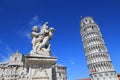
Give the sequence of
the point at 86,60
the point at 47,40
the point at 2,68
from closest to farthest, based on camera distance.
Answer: the point at 47,40, the point at 2,68, the point at 86,60

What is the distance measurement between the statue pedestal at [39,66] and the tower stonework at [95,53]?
5405 centimetres

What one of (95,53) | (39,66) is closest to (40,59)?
(39,66)

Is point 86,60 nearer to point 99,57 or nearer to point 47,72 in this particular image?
point 99,57

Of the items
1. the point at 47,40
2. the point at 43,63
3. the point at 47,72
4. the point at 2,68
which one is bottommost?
the point at 47,72

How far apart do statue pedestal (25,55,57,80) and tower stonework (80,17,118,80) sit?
5405 cm

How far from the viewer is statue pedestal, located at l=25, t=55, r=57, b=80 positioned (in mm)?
4021

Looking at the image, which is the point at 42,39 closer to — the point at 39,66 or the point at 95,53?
the point at 39,66

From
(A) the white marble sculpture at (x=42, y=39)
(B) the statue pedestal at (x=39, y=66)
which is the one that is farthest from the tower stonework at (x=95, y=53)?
(B) the statue pedestal at (x=39, y=66)

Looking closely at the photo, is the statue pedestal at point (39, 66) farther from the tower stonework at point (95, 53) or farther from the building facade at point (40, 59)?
the tower stonework at point (95, 53)

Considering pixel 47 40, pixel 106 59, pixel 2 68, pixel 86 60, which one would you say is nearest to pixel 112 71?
pixel 106 59

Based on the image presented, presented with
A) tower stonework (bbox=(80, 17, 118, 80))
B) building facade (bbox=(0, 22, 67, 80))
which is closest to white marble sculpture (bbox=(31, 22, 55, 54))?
building facade (bbox=(0, 22, 67, 80))

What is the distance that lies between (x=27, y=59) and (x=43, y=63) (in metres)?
0.49

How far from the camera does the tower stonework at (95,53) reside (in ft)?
181

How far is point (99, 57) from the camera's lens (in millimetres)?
57938
